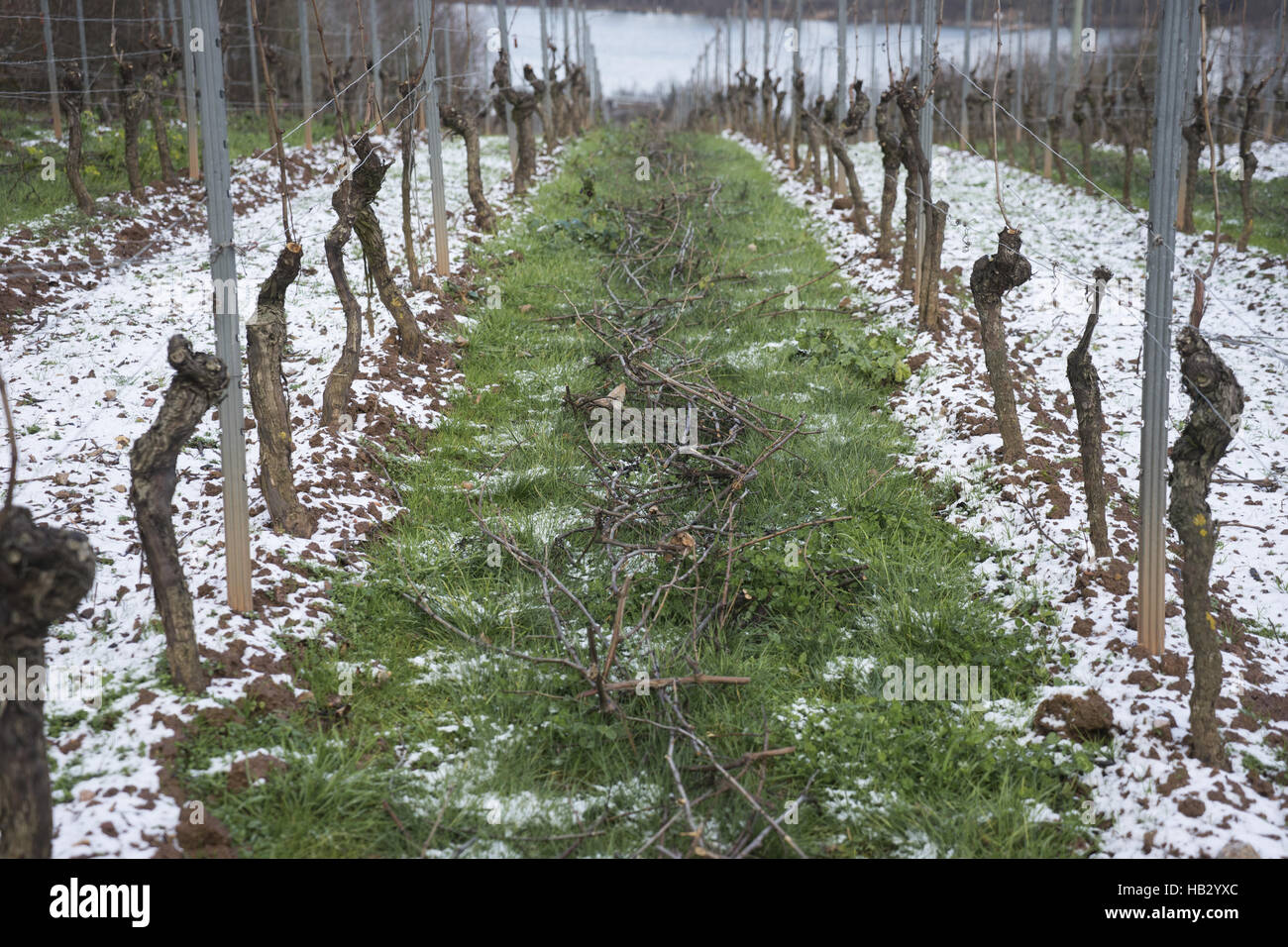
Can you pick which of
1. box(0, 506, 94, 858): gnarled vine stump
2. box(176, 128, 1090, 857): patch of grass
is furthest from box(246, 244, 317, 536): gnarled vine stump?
box(0, 506, 94, 858): gnarled vine stump

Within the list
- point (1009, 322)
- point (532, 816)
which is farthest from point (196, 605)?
point (1009, 322)

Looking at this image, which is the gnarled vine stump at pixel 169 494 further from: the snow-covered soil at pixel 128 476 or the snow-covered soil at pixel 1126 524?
the snow-covered soil at pixel 1126 524

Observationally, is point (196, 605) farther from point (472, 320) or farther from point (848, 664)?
point (472, 320)

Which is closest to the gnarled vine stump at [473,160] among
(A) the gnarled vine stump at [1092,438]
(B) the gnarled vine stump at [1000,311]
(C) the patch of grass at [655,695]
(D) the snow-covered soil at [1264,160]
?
(C) the patch of grass at [655,695]

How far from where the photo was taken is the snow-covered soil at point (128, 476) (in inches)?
104

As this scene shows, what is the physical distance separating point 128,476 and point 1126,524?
4295mm

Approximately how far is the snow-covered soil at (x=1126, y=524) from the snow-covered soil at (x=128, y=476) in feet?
8.43

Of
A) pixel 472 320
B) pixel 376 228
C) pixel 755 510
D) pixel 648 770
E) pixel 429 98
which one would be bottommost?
pixel 648 770

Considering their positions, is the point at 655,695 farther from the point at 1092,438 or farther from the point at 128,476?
the point at 128,476

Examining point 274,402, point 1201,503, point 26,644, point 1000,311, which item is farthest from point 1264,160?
point 26,644

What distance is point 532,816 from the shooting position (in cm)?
264

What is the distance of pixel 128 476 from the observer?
4.17 m
